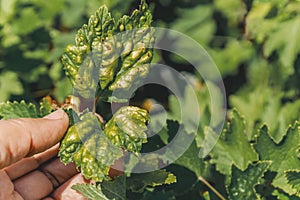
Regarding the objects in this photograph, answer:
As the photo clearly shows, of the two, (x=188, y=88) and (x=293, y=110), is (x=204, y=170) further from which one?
(x=188, y=88)

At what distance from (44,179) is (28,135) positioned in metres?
0.24

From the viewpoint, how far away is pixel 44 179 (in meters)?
1.87

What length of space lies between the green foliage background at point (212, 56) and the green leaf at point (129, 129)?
44 centimetres

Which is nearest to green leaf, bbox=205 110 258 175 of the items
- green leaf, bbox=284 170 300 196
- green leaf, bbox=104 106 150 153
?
green leaf, bbox=284 170 300 196

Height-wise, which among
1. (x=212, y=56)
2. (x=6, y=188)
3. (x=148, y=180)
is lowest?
(x=6, y=188)

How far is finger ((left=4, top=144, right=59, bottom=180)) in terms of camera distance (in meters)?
1.85

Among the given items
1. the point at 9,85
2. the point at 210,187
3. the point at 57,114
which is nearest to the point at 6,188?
the point at 57,114

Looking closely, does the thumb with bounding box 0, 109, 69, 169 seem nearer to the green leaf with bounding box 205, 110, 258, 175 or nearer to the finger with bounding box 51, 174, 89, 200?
the finger with bounding box 51, 174, 89, 200

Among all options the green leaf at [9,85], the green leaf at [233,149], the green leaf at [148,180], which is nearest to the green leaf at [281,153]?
the green leaf at [233,149]

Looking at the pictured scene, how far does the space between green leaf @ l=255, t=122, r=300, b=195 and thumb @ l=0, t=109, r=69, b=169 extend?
59 centimetres

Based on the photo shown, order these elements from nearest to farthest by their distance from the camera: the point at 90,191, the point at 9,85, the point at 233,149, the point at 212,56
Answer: the point at 90,191 → the point at 233,149 → the point at 9,85 → the point at 212,56

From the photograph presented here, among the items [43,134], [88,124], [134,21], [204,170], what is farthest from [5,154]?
[204,170]

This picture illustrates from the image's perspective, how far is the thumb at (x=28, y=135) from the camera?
5.39ft

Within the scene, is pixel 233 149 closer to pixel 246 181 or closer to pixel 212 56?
pixel 246 181
